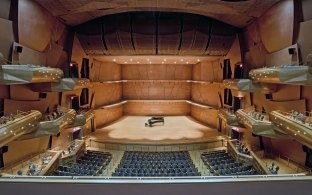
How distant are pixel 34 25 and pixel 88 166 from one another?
31.4 feet

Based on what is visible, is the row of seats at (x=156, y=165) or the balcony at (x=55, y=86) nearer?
the row of seats at (x=156, y=165)

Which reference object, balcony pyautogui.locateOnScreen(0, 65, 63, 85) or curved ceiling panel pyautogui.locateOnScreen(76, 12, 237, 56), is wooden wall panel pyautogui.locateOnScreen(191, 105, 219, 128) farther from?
balcony pyautogui.locateOnScreen(0, 65, 63, 85)

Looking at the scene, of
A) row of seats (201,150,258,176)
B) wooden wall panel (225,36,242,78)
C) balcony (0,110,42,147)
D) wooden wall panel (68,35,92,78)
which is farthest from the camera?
wooden wall panel (225,36,242,78)

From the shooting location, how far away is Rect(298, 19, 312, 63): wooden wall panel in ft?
41.2

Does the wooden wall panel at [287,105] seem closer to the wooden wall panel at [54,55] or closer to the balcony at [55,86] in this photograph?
the balcony at [55,86]

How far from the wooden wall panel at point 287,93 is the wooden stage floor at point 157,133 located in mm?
7041

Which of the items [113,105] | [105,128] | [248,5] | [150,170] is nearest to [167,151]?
[150,170]

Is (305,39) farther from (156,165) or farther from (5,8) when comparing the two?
(5,8)

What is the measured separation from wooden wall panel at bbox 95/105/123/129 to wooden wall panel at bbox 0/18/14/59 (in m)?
12.8

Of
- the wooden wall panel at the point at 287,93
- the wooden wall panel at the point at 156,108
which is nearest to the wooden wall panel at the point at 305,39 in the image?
the wooden wall panel at the point at 287,93

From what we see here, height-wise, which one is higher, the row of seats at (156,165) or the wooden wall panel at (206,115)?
the wooden wall panel at (206,115)

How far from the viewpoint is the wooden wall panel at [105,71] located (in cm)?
2542

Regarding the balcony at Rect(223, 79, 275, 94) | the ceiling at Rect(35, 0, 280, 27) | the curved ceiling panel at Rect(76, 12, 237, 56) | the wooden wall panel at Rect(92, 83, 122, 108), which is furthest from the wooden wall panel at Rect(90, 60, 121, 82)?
the balcony at Rect(223, 79, 275, 94)

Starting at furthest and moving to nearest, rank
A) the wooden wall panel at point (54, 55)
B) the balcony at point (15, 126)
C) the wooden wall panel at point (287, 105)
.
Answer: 1. the wooden wall panel at point (54, 55)
2. the wooden wall panel at point (287, 105)
3. the balcony at point (15, 126)
